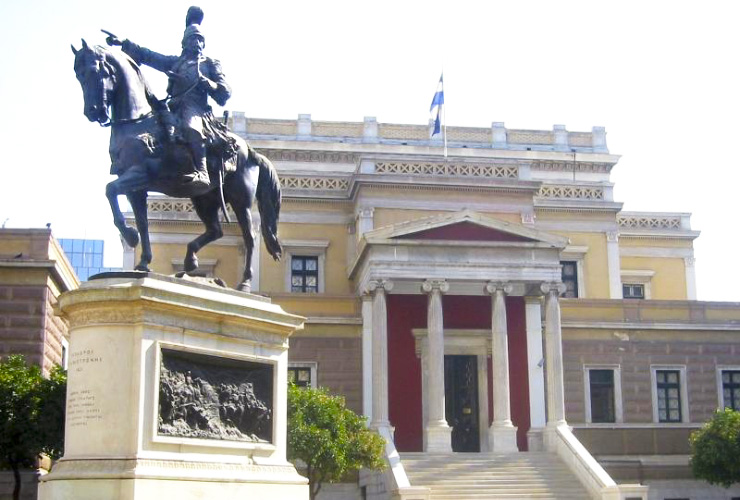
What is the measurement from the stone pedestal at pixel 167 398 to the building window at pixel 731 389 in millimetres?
26749

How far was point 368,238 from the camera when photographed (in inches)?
1190

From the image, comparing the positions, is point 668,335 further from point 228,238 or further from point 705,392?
point 228,238

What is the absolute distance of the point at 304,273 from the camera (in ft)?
125

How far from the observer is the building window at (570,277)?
1535 inches

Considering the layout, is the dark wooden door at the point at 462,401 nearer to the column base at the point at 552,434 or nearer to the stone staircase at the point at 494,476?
the column base at the point at 552,434

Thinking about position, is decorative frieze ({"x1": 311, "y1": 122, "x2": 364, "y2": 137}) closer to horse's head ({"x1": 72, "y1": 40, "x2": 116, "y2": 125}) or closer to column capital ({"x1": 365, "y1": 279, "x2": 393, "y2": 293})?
column capital ({"x1": 365, "y1": 279, "x2": 393, "y2": 293})

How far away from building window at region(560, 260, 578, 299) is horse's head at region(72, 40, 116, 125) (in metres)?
29.8

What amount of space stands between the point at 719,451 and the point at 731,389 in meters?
7.22

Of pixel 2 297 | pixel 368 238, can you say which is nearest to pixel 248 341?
pixel 2 297

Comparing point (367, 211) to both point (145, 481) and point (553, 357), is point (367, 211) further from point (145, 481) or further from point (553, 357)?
point (145, 481)

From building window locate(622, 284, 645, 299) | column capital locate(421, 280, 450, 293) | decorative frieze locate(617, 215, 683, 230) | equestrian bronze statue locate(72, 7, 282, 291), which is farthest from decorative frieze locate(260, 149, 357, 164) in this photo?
equestrian bronze statue locate(72, 7, 282, 291)

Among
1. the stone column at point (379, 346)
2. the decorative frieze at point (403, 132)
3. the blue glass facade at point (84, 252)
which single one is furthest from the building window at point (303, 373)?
the blue glass facade at point (84, 252)

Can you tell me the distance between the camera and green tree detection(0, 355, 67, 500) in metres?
19.8

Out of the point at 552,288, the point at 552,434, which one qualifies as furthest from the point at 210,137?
the point at 552,288
